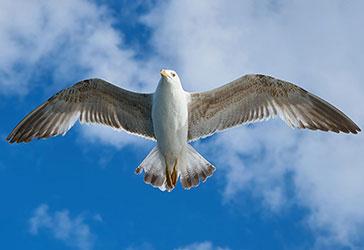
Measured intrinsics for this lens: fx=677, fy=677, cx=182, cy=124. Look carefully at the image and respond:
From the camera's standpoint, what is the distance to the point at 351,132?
451 inches

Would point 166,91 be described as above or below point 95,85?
below

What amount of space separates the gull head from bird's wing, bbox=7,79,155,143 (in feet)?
2.88

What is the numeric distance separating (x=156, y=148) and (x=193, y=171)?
2.53 ft

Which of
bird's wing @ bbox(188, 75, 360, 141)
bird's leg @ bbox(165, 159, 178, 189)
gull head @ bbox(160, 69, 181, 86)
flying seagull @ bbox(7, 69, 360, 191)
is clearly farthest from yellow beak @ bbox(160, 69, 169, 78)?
bird's leg @ bbox(165, 159, 178, 189)

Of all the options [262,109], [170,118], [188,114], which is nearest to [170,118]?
[170,118]

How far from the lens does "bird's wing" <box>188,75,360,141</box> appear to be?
37.3ft

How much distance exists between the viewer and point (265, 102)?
11.5m

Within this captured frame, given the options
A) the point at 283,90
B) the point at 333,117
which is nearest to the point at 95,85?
the point at 283,90

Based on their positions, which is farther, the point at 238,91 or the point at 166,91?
the point at 238,91

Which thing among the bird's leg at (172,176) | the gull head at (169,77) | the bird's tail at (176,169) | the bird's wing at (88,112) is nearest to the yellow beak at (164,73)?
the gull head at (169,77)

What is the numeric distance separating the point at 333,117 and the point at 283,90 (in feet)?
3.23

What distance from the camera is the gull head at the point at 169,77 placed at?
1059cm

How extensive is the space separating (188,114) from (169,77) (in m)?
0.99

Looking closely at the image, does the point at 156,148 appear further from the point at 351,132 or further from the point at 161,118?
the point at 351,132
